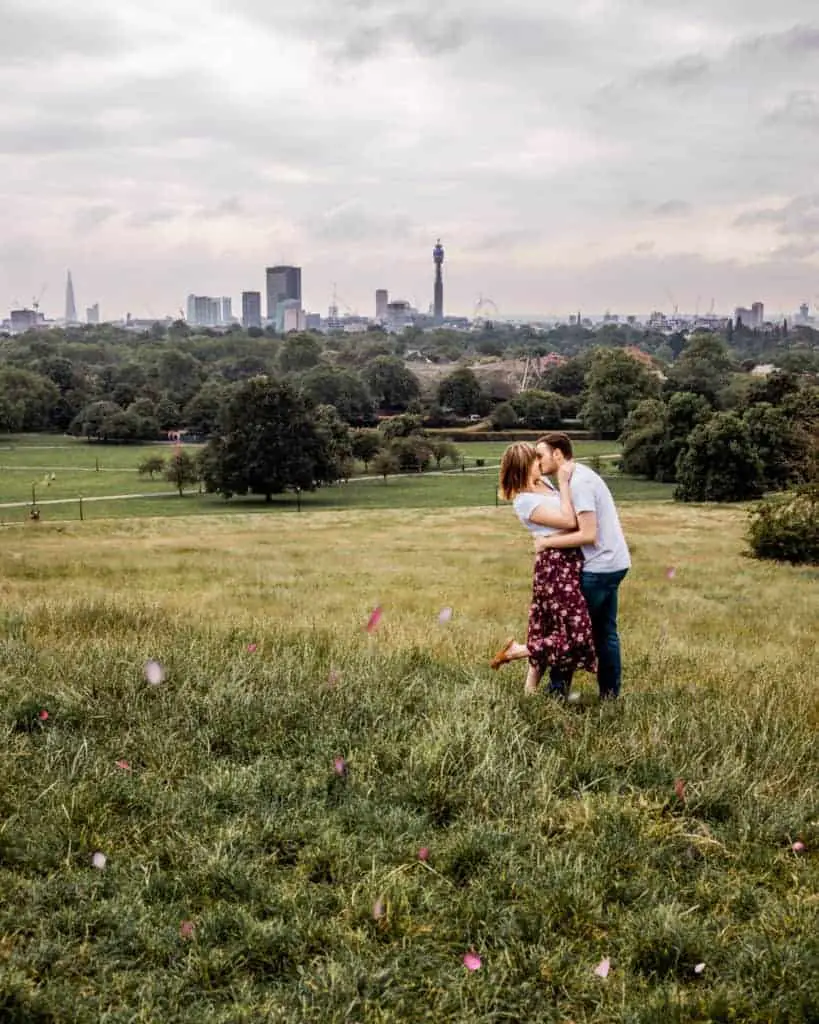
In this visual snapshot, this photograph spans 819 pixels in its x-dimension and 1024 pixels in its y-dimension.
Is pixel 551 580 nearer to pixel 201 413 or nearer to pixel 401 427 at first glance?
pixel 401 427

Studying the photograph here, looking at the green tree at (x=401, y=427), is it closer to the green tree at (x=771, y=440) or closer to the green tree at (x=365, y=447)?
the green tree at (x=365, y=447)

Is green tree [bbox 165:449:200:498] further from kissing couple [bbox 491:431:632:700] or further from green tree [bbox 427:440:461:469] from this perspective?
kissing couple [bbox 491:431:632:700]

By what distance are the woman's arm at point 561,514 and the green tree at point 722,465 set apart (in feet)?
215

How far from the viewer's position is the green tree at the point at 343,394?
13975cm

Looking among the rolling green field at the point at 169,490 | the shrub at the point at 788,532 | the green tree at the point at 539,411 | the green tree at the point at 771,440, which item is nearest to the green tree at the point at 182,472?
the rolling green field at the point at 169,490

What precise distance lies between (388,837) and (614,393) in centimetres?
11336

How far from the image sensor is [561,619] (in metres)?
8.01

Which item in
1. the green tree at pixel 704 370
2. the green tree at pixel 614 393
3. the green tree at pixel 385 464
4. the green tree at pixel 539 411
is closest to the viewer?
the green tree at pixel 385 464

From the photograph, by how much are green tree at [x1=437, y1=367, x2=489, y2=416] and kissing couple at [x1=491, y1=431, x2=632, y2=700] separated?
14070 cm

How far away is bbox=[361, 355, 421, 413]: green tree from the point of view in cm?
15675

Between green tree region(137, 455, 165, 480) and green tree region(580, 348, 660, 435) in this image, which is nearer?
green tree region(137, 455, 165, 480)

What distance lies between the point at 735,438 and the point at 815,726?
66520 mm

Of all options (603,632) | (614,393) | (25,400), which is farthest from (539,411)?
(603,632)

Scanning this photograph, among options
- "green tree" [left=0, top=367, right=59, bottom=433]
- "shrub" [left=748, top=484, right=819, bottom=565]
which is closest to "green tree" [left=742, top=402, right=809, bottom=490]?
"shrub" [left=748, top=484, right=819, bottom=565]
